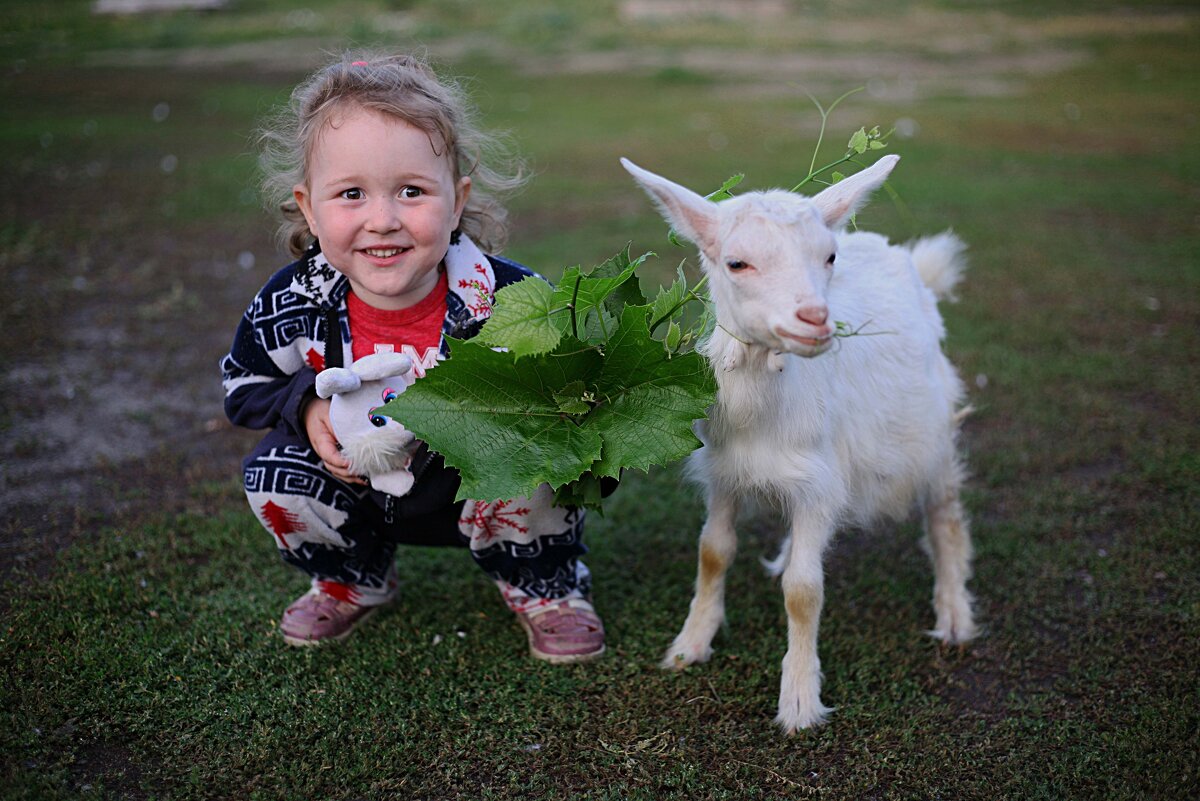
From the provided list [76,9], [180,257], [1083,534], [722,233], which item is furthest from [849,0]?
[722,233]

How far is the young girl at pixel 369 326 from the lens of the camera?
263cm

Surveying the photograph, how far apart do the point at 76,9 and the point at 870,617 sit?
17796 mm

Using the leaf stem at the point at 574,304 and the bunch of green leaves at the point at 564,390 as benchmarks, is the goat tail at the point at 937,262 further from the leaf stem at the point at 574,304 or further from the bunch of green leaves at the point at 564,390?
the leaf stem at the point at 574,304

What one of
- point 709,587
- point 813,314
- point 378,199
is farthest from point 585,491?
point 378,199

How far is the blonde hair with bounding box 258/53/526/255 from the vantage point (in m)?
2.66

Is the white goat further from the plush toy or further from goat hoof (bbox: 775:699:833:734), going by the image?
the plush toy

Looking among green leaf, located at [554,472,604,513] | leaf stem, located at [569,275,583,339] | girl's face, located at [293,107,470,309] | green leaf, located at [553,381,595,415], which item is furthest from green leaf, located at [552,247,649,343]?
girl's face, located at [293,107,470,309]

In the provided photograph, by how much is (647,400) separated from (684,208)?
485 mm

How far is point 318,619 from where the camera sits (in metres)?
3.00

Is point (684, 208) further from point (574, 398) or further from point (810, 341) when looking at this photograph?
point (574, 398)

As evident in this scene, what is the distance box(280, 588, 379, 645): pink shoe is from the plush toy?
0.56 meters

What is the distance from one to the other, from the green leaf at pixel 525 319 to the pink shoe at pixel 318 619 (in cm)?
112

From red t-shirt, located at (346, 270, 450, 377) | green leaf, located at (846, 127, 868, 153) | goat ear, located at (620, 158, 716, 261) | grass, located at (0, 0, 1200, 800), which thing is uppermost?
green leaf, located at (846, 127, 868, 153)

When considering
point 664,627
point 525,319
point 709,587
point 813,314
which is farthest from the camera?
point 664,627
